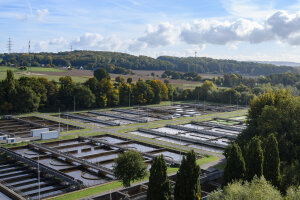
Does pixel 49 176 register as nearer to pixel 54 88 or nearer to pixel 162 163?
pixel 162 163

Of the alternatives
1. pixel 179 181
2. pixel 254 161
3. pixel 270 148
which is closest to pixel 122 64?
pixel 270 148

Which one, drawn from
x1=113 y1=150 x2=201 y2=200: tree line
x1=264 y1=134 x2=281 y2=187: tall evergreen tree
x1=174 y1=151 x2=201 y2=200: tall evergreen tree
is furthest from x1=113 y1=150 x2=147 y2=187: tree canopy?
x1=264 y1=134 x2=281 y2=187: tall evergreen tree

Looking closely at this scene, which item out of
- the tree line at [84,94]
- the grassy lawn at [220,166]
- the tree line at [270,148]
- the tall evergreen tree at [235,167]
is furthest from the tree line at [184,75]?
the tall evergreen tree at [235,167]

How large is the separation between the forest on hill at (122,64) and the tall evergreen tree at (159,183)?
370 ft

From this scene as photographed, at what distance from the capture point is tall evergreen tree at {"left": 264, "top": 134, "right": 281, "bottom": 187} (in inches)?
857

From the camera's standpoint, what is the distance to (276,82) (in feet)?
369

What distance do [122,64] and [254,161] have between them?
472 feet

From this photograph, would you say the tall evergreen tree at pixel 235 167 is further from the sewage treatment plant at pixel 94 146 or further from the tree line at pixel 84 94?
the tree line at pixel 84 94

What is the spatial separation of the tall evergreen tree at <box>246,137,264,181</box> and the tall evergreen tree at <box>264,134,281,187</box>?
36.3 inches

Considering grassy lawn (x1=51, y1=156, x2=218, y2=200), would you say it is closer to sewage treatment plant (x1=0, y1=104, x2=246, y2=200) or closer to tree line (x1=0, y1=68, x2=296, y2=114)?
sewage treatment plant (x1=0, y1=104, x2=246, y2=200)

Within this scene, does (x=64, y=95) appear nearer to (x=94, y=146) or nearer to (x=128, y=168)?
(x=94, y=146)

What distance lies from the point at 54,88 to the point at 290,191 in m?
56.0

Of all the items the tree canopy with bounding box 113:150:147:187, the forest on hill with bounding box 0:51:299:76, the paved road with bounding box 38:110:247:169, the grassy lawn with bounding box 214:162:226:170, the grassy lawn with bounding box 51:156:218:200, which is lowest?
the grassy lawn with bounding box 51:156:218:200

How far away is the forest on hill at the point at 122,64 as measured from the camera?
136 meters
